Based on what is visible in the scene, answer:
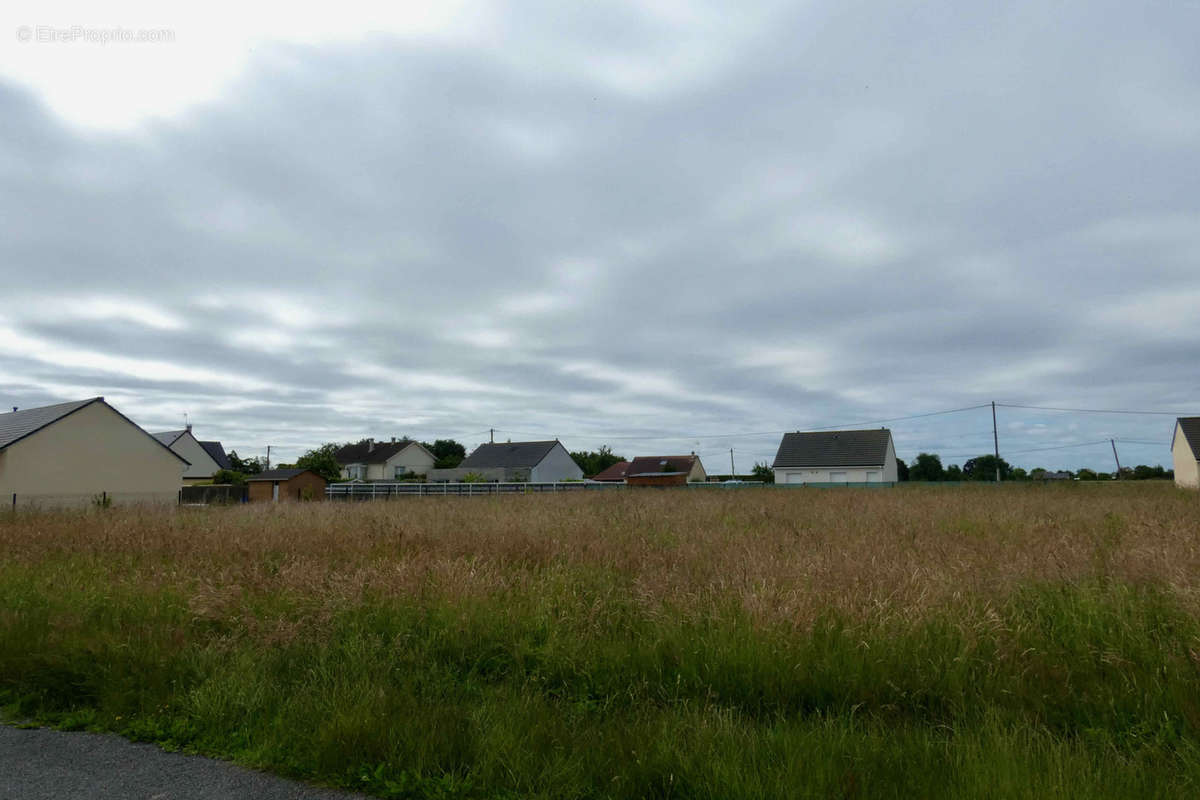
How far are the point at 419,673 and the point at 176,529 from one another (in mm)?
9633

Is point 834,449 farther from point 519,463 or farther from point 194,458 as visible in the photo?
point 194,458

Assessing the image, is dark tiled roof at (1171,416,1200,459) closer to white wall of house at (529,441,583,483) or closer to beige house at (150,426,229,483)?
white wall of house at (529,441,583,483)

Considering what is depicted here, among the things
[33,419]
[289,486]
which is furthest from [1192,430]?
[33,419]

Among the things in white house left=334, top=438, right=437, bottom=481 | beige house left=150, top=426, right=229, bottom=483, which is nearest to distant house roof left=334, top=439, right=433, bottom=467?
white house left=334, top=438, right=437, bottom=481

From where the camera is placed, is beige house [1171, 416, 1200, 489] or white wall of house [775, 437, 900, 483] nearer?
Answer: beige house [1171, 416, 1200, 489]

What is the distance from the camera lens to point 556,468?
73.4 meters

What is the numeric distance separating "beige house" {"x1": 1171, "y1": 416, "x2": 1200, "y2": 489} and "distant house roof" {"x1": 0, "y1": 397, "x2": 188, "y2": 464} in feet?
209

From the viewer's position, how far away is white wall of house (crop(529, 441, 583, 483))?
7044 cm

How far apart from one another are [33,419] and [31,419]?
24 cm

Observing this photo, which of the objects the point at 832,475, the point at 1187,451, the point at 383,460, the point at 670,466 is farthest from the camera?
the point at 670,466

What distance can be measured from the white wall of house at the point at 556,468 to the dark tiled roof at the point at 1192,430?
170ft

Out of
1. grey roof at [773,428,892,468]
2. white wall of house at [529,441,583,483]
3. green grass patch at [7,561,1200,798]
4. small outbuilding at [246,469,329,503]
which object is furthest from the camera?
white wall of house at [529,441,583,483]

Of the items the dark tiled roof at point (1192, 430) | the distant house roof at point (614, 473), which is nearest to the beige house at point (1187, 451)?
the dark tiled roof at point (1192, 430)

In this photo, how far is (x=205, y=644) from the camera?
553 centimetres
